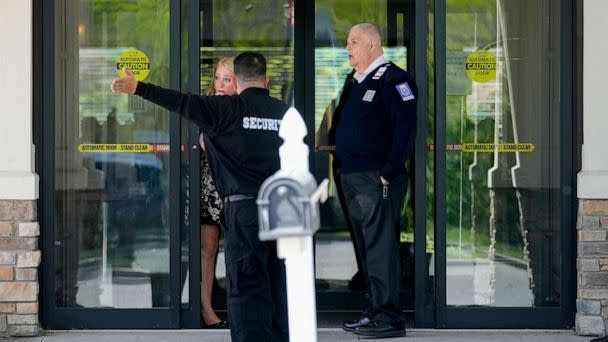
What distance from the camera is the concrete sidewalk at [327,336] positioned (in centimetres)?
744

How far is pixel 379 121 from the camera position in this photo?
7.50m

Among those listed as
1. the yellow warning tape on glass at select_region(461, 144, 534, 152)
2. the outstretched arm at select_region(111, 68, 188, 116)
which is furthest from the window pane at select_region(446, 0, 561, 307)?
the outstretched arm at select_region(111, 68, 188, 116)

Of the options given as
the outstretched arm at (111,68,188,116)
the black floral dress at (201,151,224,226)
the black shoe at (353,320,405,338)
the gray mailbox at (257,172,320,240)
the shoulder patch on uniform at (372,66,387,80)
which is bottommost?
the black shoe at (353,320,405,338)

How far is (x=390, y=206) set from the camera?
749 cm

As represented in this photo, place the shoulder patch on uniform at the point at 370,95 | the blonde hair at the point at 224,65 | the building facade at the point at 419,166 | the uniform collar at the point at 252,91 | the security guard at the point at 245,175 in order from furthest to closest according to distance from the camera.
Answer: the blonde hair at the point at 224,65, the building facade at the point at 419,166, the shoulder patch on uniform at the point at 370,95, the uniform collar at the point at 252,91, the security guard at the point at 245,175

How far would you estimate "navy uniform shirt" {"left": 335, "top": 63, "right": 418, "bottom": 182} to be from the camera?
7363 millimetres

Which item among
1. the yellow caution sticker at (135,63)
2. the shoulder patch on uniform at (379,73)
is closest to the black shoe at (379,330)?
the shoulder patch on uniform at (379,73)

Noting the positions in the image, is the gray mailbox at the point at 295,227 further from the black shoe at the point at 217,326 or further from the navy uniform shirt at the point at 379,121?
the black shoe at the point at 217,326

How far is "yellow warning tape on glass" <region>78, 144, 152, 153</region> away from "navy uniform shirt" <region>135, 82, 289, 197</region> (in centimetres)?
161

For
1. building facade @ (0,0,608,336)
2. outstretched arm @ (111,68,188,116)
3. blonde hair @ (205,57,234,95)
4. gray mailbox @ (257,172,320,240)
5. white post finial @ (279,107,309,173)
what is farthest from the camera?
blonde hair @ (205,57,234,95)

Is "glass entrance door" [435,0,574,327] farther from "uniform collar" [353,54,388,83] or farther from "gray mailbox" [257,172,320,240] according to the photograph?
"gray mailbox" [257,172,320,240]

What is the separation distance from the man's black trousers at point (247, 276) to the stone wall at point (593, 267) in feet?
7.75

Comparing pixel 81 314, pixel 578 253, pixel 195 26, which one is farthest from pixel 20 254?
pixel 578 253

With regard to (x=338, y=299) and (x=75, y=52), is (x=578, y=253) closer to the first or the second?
(x=338, y=299)
